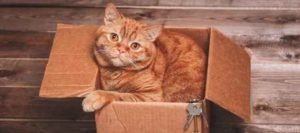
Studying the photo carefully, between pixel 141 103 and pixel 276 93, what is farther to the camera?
pixel 276 93

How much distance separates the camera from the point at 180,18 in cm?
243

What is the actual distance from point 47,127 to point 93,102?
0.58 metres

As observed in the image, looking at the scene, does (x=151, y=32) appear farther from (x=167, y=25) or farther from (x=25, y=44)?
(x=25, y=44)

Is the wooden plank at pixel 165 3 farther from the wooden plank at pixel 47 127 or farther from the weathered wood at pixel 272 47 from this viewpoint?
the wooden plank at pixel 47 127

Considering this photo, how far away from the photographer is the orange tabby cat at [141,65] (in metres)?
1.60

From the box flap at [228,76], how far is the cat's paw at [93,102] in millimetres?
318

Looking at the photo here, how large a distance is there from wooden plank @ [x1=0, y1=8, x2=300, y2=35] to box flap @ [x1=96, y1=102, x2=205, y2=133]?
928mm

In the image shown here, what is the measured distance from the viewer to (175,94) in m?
1.66

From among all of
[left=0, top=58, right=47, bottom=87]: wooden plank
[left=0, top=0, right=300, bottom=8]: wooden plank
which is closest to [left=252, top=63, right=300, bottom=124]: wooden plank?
[left=0, top=0, right=300, bottom=8]: wooden plank

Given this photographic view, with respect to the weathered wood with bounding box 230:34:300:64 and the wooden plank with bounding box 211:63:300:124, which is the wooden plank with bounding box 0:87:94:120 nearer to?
the wooden plank with bounding box 211:63:300:124

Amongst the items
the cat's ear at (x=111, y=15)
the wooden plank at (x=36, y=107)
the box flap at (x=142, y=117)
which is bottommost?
the wooden plank at (x=36, y=107)

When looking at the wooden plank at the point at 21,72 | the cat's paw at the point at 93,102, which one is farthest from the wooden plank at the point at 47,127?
the cat's paw at the point at 93,102

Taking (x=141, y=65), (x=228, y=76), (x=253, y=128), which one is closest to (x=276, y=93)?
(x=253, y=128)

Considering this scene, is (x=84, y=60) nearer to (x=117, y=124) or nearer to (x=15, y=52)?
(x=117, y=124)
